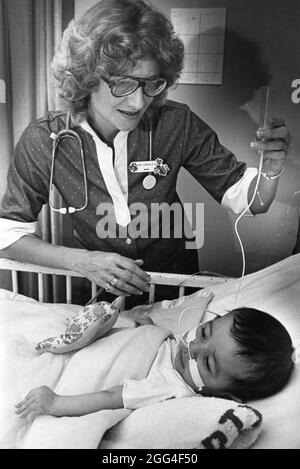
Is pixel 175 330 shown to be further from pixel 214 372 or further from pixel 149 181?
pixel 149 181

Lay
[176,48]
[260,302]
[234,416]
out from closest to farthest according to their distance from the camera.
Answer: [234,416], [176,48], [260,302]

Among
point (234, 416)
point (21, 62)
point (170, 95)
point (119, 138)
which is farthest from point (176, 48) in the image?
point (234, 416)

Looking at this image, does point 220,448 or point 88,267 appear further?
point 88,267

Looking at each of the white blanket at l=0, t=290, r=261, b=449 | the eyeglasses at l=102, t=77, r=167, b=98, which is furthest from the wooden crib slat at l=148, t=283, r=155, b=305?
the eyeglasses at l=102, t=77, r=167, b=98

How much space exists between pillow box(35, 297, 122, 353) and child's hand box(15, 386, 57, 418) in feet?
0.32

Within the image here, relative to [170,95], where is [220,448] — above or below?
below

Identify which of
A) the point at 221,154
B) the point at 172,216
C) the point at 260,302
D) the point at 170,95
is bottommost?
the point at 260,302

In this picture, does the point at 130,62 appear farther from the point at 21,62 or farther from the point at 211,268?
the point at 211,268

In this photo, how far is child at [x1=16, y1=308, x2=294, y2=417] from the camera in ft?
2.89

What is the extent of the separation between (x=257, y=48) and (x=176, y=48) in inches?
6.6

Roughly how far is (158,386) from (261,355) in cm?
21

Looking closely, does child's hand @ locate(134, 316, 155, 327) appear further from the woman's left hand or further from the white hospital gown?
the woman's left hand

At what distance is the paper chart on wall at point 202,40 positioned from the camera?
0.94 meters

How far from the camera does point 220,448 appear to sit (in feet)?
2.72
